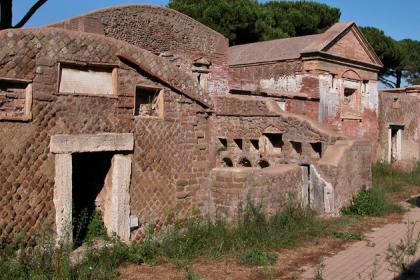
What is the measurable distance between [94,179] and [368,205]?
6229mm


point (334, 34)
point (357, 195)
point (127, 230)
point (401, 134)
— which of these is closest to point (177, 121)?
point (127, 230)

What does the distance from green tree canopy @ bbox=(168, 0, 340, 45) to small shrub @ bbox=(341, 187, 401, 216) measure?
54.3 ft

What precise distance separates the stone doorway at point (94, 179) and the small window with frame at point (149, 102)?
0.62 meters

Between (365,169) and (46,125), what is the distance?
25.1ft

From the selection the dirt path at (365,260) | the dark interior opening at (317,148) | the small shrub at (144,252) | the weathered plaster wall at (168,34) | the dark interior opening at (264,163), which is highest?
the weathered plaster wall at (168,34)

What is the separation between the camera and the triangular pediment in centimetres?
1683

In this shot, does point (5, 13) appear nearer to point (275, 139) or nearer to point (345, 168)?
point (275, 139)

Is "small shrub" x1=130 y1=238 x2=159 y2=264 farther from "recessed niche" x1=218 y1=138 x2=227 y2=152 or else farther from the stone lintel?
"recessed niche" x1=218 y1=138 x2=227 y2=152

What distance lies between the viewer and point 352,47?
17.7m

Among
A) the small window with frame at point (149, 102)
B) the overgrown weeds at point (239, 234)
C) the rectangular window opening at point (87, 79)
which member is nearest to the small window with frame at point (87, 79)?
the rectangular window opening at point (87, 79)

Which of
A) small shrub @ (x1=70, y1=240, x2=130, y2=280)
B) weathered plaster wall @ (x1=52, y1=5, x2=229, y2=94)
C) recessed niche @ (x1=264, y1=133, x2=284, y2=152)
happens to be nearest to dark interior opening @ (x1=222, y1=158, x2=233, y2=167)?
recessed niche @ (x1=264, y1=133, x2=284, y2=152)

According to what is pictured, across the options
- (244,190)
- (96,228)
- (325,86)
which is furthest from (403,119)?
(96,228)

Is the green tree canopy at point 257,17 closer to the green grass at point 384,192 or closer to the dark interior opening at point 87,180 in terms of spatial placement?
the green grass at point 384,192

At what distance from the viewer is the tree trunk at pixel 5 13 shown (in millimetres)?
13891
